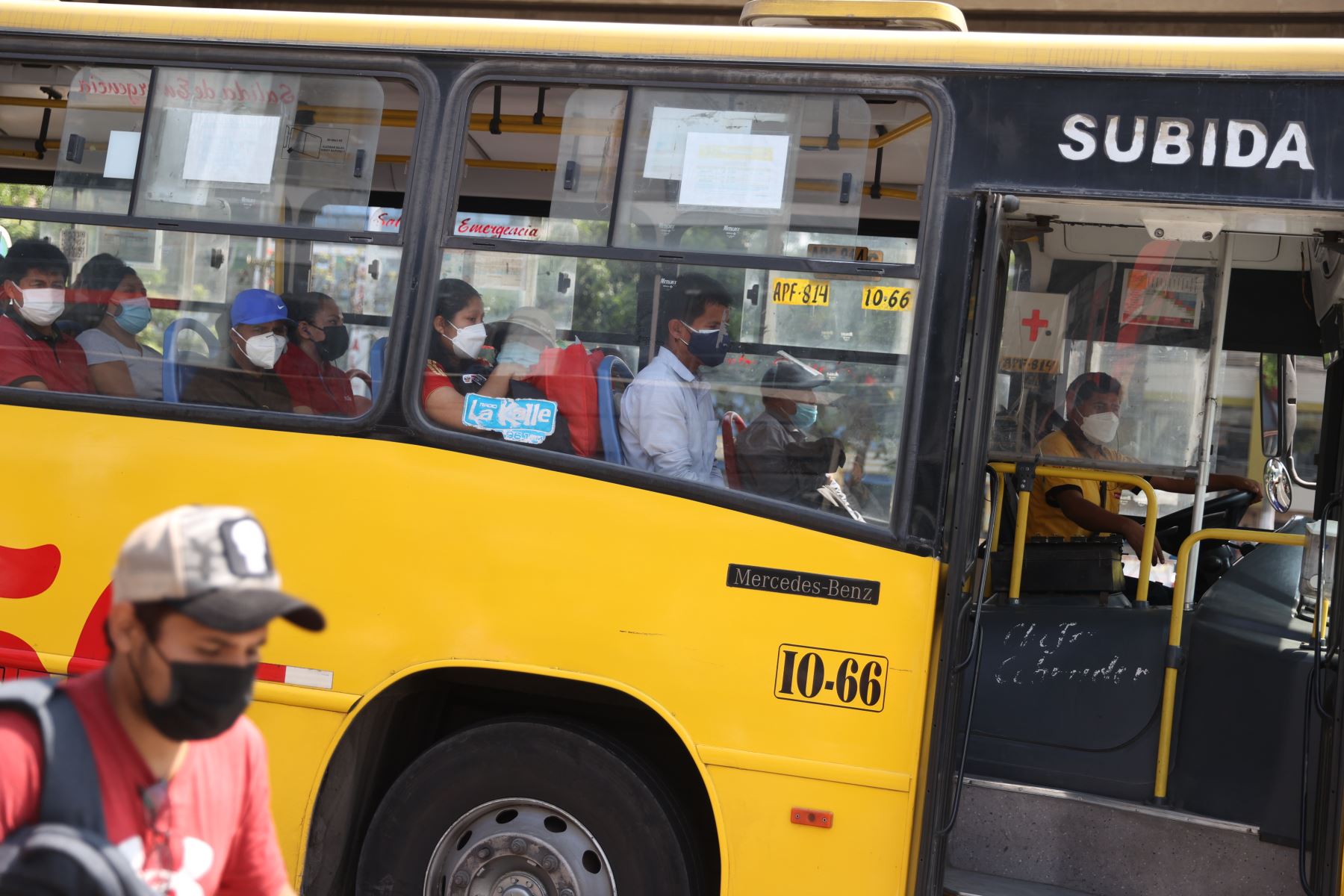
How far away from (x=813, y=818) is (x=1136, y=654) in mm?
1283

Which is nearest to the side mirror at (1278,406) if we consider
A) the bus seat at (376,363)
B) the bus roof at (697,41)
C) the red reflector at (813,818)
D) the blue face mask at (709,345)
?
the bus roof at (697,41)

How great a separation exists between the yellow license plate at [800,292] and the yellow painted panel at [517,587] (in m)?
0.61

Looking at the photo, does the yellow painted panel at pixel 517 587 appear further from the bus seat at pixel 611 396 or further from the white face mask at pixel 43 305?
the white face mask at pixel 43 305

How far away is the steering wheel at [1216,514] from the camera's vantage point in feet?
16.8

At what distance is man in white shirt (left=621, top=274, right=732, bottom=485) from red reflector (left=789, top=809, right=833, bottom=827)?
926 mm

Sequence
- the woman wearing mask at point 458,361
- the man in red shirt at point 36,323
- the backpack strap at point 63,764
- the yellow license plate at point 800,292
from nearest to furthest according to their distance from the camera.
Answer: the backpack strap at point 63,764 < the yellow license plate at point 800,292 < the woman wearing mask at point 458,361 < the man in red shirt at point 36,323

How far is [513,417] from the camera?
139 inches

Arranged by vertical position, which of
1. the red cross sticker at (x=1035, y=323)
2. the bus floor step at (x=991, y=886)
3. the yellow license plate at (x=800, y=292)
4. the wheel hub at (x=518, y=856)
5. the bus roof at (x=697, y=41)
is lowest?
the wheel hub at (x=518, y=856)

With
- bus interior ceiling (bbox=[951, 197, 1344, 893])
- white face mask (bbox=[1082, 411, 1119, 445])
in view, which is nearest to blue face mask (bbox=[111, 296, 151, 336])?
bus interior ceiling (bbox=[951, 197, 1344, 893])

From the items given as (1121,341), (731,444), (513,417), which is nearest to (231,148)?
(513,417)

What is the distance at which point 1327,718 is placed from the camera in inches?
125

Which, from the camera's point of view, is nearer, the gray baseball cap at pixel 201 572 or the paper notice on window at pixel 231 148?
the gray baseball cap at pixel 201 572

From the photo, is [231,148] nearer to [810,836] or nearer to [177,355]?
[177,355]

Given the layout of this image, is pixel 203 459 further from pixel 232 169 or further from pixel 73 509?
pixel 232 169
